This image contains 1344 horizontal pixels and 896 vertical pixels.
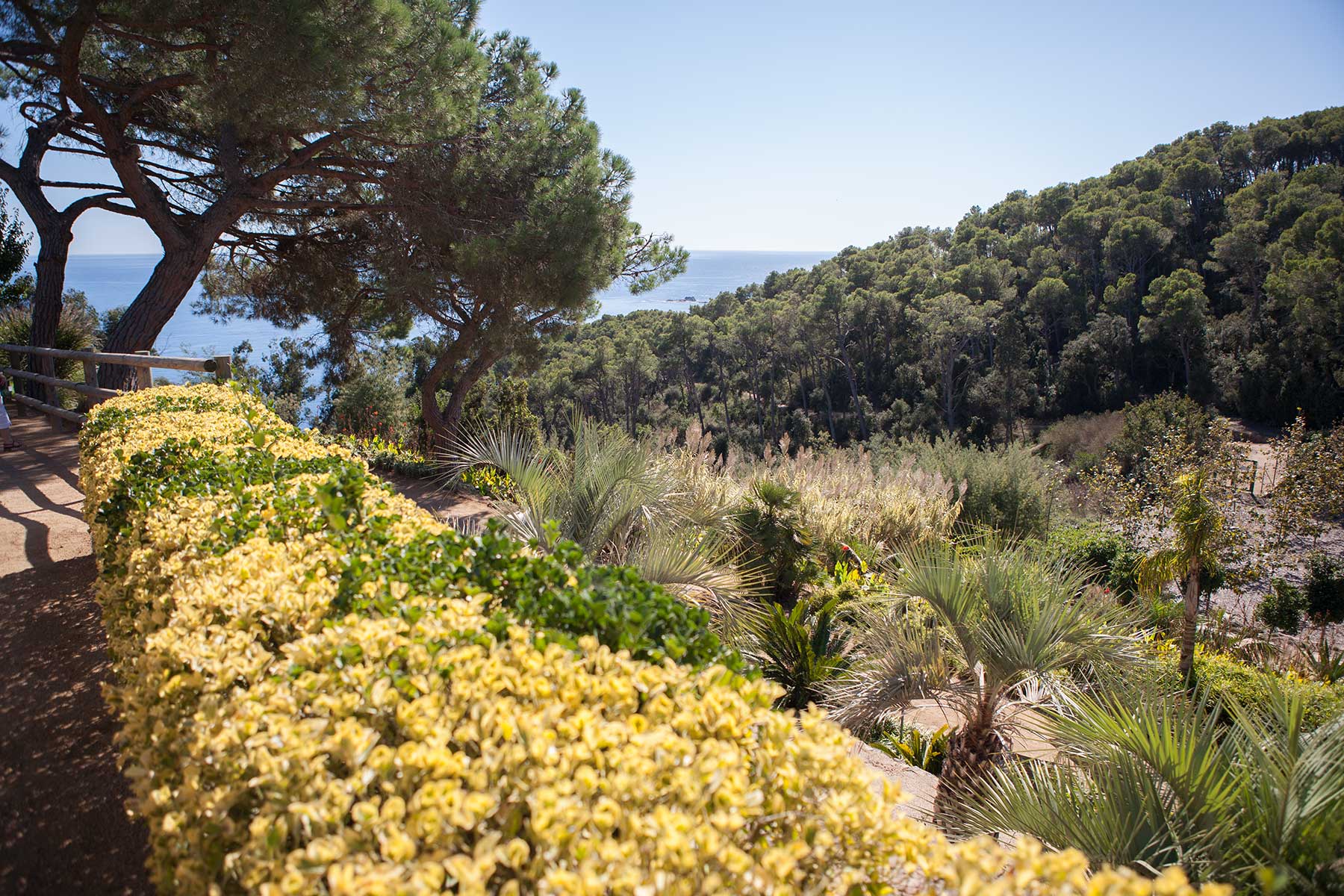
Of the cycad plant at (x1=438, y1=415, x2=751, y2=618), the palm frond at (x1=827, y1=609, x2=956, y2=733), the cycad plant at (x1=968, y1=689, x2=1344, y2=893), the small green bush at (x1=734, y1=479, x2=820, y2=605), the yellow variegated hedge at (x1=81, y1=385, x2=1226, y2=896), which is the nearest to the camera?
the yellow variegated hedge at (x1=81, y1=385, x2=1226, y2=896)

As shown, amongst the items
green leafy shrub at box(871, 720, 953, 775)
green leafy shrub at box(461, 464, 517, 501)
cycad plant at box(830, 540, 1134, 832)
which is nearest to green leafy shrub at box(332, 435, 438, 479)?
green leafy shrub at box(461, 464, 517, 501)

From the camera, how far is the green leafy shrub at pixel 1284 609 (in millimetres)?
12539

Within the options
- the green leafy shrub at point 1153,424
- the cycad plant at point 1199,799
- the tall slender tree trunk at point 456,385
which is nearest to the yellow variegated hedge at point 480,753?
the cycad plant at point 1199,799

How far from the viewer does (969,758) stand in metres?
2.91

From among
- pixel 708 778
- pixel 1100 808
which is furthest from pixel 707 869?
pixel 1100 808

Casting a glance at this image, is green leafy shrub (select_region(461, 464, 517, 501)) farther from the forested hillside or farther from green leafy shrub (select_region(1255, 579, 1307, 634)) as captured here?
the forested hillside

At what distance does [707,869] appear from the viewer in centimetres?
105

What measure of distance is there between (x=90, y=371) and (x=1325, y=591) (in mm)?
19448

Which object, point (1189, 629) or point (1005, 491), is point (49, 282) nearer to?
point (1005, 491)

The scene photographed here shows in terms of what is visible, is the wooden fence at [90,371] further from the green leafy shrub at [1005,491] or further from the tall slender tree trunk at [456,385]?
the green leafy shrub at [1005,491]

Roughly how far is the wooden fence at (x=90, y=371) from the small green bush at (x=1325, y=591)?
1692 centimetres

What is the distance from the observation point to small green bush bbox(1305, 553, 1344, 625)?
1305 centimetres

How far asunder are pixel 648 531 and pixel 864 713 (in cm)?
144

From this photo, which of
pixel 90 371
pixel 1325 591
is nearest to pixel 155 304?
pixel 90 371
